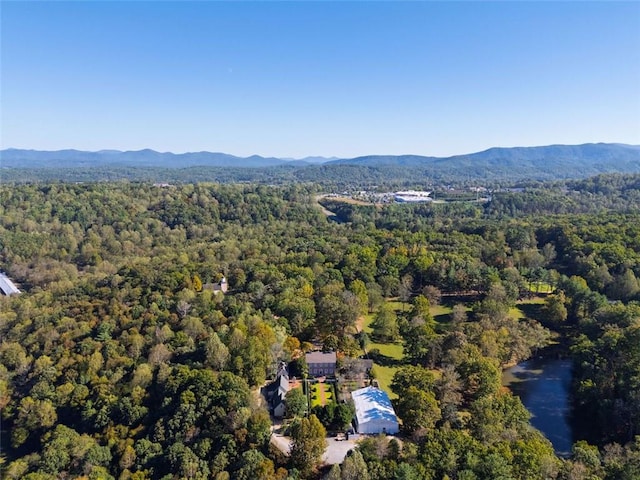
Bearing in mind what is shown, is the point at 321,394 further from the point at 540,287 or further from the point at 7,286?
the point at 7,286

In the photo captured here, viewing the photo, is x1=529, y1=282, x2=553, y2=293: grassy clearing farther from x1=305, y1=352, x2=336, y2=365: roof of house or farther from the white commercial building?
the white commercial building

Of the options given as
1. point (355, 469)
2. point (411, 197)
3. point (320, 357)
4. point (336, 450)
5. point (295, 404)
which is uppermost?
point (411, 197)

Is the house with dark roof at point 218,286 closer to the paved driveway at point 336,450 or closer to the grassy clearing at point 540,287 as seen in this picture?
the paved driveway at point 336,450

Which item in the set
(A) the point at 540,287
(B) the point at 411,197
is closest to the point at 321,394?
(A) the point at 540,287

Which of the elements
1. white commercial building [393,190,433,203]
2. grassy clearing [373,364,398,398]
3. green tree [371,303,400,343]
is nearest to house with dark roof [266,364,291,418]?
grassy clearing [373,364,398,398]

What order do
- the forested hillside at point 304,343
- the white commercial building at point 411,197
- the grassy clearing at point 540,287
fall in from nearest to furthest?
the forested hillside at point 304,343 → the grassy clearing at point 540,287 → the white commercial building at point 411,197

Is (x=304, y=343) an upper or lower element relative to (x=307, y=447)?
upper

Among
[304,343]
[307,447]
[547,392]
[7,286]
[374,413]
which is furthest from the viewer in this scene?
[7,286]

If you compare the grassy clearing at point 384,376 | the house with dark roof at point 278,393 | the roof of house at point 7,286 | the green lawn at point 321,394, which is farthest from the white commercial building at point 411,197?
the house with dark roof at point 278,393

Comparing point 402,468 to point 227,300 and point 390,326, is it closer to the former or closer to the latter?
point 390,326
